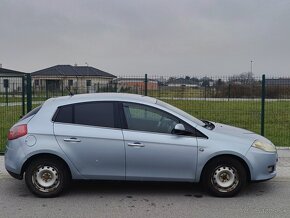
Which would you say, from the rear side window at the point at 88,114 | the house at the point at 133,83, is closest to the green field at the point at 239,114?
the house at the point at 133,83

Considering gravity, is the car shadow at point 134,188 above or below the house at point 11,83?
below

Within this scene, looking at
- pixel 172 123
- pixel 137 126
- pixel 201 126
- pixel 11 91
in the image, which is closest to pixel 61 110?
pixel 137 126

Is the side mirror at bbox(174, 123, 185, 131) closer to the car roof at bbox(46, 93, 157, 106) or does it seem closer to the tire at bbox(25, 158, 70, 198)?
the car roof at bbox(46, 93, 157, 106)

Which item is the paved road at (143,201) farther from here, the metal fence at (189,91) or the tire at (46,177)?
the metal fence at (189,91)

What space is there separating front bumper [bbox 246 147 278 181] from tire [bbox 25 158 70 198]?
2793 mm

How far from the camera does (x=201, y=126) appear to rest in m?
5.57

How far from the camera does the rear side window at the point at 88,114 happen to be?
17.9 feet

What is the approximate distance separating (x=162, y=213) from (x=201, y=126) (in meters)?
1.52

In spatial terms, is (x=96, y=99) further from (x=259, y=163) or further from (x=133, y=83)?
(x=133, y=83)

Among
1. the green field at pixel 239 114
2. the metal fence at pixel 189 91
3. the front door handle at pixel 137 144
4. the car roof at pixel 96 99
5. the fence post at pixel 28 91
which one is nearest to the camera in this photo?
the front door handle at pixel 137 144

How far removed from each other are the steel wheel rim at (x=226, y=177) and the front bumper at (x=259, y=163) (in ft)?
0.86

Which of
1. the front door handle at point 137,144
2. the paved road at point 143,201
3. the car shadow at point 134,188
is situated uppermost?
the front door handle at point 137,144

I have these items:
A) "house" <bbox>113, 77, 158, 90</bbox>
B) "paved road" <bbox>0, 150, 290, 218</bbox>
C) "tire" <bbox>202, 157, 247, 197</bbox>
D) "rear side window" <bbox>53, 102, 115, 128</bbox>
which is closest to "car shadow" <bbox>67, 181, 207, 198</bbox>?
"paved road" <bbox>0, 150, 290, 218</bbox>

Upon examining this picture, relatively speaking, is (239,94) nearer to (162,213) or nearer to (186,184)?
(186,184)
